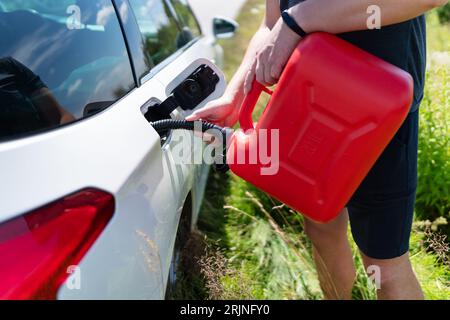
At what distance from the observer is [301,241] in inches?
117

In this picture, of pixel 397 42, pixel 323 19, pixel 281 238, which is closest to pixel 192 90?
pixel 323 19

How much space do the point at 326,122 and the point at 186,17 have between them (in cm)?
241

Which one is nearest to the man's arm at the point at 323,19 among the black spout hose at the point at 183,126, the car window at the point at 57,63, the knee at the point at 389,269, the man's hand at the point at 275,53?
the man's hand at the point at 275,53

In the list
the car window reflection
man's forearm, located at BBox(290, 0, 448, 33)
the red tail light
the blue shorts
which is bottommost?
the blue shorts

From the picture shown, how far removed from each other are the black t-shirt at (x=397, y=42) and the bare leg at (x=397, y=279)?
63cm

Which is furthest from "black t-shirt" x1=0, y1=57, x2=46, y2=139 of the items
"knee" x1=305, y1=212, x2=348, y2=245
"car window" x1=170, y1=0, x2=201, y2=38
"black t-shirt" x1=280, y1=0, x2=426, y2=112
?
"car window" x1=170, y1=0, x2=201, y2=38

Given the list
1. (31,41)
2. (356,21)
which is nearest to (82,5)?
(31,41)

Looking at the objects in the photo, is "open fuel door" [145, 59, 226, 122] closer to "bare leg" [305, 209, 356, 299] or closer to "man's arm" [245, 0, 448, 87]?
"man's arm" [245, 0, 448, 87]

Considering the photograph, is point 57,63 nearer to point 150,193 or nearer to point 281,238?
point 150,193

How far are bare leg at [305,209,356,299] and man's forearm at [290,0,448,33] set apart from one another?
0.86 metres

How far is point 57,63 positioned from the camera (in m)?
1.58

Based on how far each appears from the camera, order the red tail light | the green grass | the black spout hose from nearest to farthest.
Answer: the red tail light → the black spout hose → the green grass

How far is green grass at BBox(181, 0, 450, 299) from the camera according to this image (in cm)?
230

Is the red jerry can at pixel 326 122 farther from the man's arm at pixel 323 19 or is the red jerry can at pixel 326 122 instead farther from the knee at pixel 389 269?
the knee at pixel 389 269
